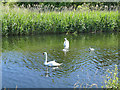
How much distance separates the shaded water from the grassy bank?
217 inches

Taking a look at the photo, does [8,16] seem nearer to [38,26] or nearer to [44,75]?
[38,26]

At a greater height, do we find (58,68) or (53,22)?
(53,22)

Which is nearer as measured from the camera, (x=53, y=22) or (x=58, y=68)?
(x=58, y=68)

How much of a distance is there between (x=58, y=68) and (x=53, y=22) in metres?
11.3

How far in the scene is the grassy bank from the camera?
19234 mm

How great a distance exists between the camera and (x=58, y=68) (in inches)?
371

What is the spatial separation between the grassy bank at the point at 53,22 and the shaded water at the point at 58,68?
5503 millimetres

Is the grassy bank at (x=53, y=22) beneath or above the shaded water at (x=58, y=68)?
above

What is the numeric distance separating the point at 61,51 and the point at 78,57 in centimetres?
179

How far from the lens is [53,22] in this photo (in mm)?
20219

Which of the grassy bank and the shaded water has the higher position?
the grassy bank

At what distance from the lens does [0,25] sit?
18.6 m

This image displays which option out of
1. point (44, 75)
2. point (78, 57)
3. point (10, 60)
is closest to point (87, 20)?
point (78, 57)

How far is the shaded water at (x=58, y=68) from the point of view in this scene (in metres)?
7.73
